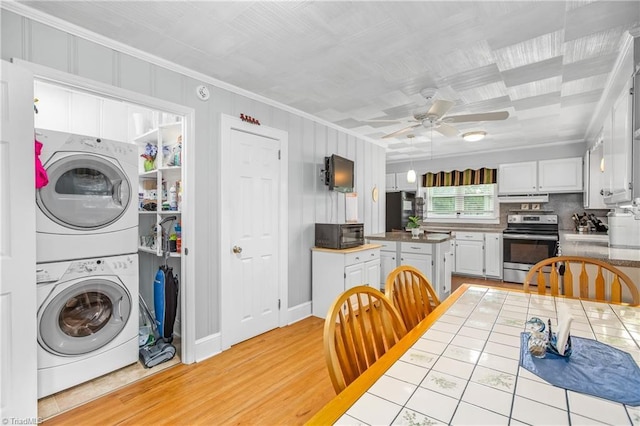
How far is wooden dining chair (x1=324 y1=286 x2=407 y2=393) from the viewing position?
0.93 m

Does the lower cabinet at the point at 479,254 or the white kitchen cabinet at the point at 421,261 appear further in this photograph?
the lower cabinet at the point at 479,254

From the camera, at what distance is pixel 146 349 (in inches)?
102

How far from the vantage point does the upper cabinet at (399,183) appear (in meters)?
6.55

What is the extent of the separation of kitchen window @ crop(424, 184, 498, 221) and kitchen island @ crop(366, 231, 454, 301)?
84.6 inches

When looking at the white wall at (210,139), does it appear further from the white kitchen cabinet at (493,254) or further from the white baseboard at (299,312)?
the white kitchen cabinet at (493,254)

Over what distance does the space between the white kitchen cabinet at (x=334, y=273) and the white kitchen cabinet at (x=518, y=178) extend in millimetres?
3272

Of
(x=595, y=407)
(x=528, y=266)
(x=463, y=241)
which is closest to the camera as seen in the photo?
(x=595, y=407)

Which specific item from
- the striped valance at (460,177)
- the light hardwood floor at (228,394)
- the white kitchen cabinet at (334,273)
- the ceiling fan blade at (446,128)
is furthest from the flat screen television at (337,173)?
the striped valance at (460,177)

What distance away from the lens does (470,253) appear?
5.50m

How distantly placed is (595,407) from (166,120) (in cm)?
350

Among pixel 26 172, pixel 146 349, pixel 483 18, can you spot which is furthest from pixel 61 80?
pixel 483 18

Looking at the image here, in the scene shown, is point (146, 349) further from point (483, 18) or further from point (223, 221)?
point (483, 18)

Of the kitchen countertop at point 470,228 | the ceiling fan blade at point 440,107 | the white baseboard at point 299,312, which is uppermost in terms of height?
the ceiling fan blade at point 440,107

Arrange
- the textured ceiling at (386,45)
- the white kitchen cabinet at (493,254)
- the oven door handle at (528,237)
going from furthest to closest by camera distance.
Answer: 1. the white kitchen cabinet at (493,254)
2. the oven door handle at (528,237)
3. the textured ceiling at (386,45)
